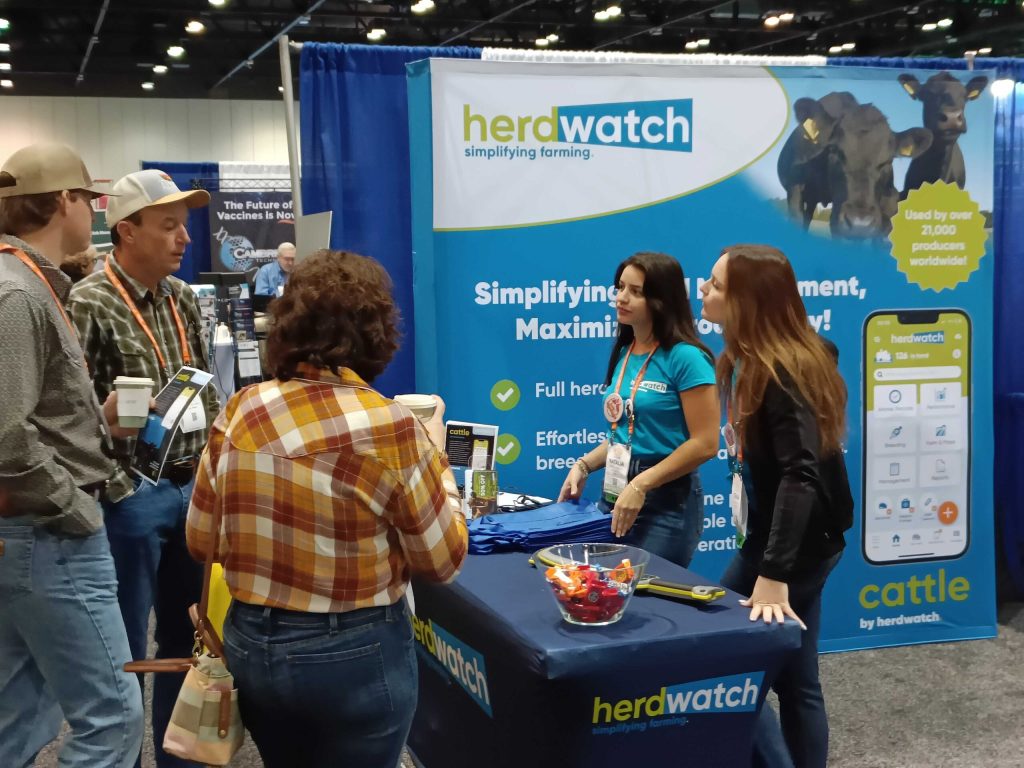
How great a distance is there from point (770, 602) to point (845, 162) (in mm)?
2215

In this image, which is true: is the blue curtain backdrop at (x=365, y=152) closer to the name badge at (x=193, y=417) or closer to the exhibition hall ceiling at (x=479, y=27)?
the name badge at (x=193, y=417)

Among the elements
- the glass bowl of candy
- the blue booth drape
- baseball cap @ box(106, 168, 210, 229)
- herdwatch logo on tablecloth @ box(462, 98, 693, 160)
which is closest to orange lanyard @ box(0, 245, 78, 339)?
baseball cap @ box(106, 168, 210, 229)

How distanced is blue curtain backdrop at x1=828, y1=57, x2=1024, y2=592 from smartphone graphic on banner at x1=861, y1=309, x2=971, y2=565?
0.57 ft

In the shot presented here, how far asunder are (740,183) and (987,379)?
1.22 m

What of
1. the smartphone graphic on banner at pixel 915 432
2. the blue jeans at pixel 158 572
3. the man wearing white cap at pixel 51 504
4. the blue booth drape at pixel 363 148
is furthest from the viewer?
the smartphone graphic on banner at pixel 915 432

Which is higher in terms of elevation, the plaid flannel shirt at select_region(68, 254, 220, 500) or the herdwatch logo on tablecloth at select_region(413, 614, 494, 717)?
the plaid flannel shirt at select_region(68, 254, 220, 500)

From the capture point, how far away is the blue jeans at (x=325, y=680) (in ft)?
4.90

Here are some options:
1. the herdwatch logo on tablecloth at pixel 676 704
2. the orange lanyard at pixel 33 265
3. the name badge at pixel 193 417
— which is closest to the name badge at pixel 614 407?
the herdwatch logo on tablecloth at pixel 676 704

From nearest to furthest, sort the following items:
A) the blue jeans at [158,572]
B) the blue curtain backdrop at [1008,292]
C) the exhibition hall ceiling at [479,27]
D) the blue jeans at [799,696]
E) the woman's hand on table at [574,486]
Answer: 1. the blue jeans at [799,696]
2. the blue jeans at [158,572]
3. the woman's hand on table at [574,486]
4. the blue curtain backdrop at [1008,292]
5. the exhibition hall ceiling at [479,27]

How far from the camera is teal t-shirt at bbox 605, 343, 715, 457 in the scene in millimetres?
2629

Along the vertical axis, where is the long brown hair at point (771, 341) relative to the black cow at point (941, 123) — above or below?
below

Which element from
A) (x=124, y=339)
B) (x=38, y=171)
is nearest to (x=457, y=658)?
(x=124, y=339)

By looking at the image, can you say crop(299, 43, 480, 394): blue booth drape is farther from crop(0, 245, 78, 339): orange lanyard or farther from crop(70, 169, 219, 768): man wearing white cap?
crop(0, 245, 78, 339): orange lanyard

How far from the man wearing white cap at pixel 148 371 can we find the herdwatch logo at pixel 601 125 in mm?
1172
